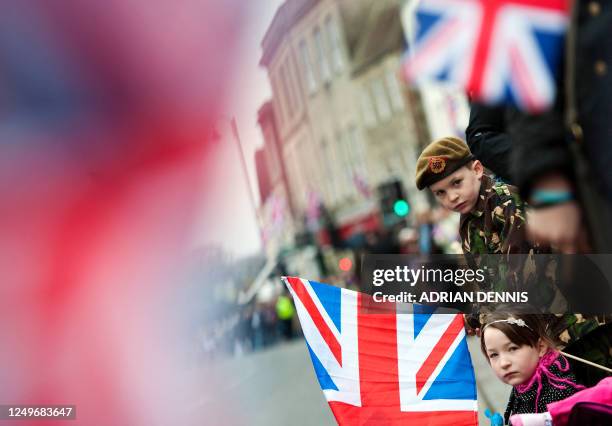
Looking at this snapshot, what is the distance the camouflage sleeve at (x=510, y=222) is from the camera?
349 centimetres

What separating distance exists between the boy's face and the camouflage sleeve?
0.10 metres

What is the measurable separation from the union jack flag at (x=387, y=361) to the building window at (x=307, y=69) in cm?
126

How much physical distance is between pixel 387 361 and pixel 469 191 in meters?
0.68

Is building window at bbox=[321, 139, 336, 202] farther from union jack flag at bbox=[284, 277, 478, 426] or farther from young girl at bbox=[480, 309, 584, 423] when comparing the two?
young girl at bbox=[480, 309, 584, 423]

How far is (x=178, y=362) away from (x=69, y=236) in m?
0.81

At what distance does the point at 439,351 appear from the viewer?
148 inches

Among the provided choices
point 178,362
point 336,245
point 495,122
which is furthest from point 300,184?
point 336,245

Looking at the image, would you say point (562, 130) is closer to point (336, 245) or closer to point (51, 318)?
point (51, 318)

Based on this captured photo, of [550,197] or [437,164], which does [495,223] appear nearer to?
[437,164]

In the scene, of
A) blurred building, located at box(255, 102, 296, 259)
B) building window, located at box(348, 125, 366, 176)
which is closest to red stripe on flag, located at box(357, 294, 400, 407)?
blurred building, located at box(255, 102, 296, 259)

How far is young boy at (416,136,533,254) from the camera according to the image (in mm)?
3613

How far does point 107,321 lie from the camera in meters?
4.87

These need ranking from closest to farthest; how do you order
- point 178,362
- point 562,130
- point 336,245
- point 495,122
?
1. point 562,130
2. point 495,122
3. point 178,362
4. point 336,245

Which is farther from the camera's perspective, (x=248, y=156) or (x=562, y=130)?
(x=248, y=156)
